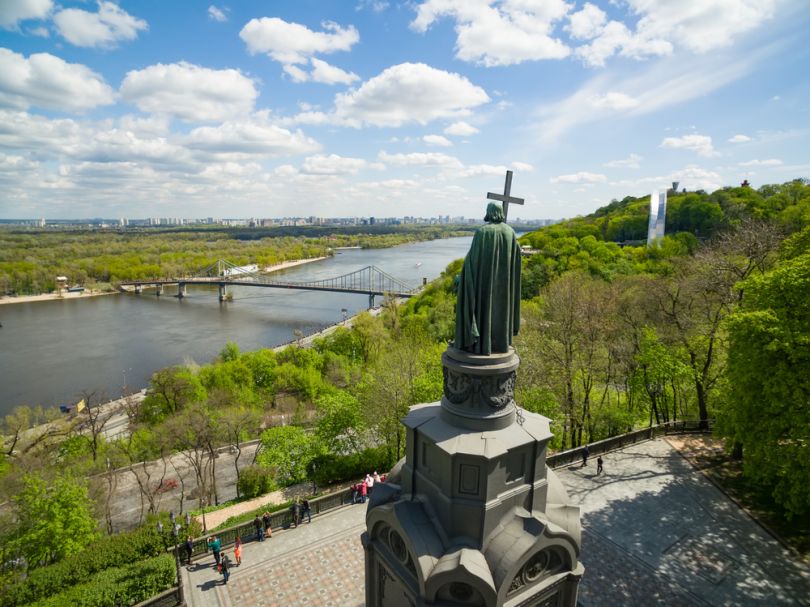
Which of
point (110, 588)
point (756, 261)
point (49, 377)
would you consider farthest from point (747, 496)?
point (49, 377)

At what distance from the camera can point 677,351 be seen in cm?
1633

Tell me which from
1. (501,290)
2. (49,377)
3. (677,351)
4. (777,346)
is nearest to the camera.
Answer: (501,290)

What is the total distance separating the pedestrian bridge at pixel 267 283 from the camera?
258 feet

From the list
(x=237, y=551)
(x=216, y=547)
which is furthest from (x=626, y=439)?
(x=216, y=547)

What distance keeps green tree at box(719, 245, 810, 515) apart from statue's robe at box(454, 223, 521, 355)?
672 centimetres

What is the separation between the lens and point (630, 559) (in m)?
10.3

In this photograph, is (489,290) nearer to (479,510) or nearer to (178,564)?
(479,510)

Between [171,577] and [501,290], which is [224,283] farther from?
[501,290]

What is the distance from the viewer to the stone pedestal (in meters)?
5.97

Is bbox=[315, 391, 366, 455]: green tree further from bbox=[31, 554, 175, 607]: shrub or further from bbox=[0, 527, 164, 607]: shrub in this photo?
bbox=[31, 554, 175, 607]: shrub

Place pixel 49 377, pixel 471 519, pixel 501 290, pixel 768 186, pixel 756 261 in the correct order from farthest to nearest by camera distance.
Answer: pixel 768 186 < pixel 49 377 < pixel 756 261 < pixel 501 290 < pixel 471 519

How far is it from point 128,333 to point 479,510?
60.7 metres

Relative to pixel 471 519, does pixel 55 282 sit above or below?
below

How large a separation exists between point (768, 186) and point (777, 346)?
73532 mm
